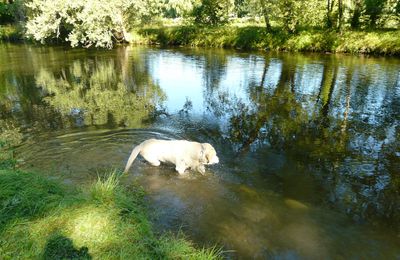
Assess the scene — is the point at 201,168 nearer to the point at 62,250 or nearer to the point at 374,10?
the point at 62,250

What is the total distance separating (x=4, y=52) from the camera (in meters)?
37.1

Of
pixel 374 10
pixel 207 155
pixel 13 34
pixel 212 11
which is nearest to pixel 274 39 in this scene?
pixel 374 10

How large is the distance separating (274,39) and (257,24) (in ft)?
25.1

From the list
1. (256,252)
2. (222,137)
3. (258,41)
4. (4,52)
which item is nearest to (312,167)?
(222,137)

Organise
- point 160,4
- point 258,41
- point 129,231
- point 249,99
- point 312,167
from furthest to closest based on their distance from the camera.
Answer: point 160,4 → point 258,41 → point 249,99 → point 312,167 → point 129,231

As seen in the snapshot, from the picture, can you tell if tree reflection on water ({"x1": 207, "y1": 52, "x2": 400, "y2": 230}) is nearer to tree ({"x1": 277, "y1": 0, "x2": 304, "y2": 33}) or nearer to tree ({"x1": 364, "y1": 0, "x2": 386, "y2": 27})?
tree ({"x1": 277, "y1": 0, "x2": 304, "y2": 33})

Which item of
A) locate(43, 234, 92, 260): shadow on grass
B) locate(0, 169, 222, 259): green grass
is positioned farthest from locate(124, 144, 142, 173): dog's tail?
locate(43, 234, 92, 260): shadow on grass

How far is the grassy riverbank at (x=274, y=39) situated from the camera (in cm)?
2934

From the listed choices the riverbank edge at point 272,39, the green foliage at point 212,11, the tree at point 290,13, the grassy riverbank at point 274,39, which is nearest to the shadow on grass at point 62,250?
the riverbank edge at point 272,39

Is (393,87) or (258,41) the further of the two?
(258,41)

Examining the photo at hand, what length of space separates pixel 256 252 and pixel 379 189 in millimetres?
4007

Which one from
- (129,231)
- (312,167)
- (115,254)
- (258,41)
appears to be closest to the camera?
(115,254)

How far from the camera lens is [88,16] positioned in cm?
3369

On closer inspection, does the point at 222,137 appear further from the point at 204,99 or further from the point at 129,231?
the point at 129,231
